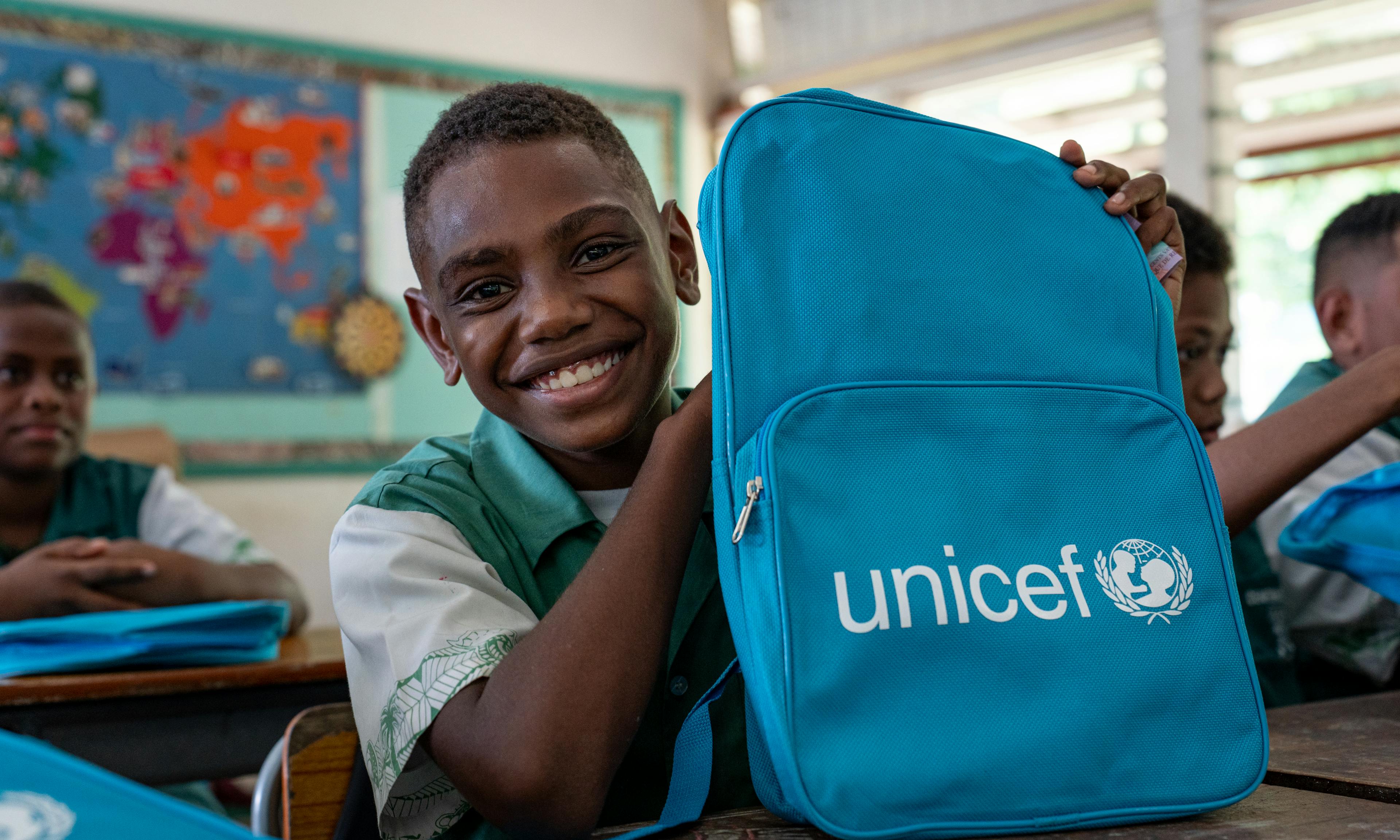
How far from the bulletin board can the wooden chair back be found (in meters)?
2.20

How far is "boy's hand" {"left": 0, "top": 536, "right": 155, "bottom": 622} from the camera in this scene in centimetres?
157

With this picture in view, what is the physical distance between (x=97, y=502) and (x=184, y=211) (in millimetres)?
1437

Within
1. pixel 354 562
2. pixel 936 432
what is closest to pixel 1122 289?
pixel 936 432

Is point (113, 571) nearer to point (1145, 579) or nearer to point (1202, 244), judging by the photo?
point (1145, 579)

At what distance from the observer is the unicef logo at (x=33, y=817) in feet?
1.31

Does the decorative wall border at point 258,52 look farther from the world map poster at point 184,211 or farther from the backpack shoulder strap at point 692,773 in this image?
the backpack shoulder strap at point 692,773

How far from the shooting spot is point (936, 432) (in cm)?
68

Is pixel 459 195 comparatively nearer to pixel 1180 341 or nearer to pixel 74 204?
pixel 1180 341

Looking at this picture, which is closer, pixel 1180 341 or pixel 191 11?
pixel 1180 341

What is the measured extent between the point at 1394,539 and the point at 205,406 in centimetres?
307

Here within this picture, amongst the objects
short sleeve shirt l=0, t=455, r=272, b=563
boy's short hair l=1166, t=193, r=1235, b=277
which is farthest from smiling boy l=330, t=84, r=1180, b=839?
short sleeve shirt l=0, t=455, r=272, b=563

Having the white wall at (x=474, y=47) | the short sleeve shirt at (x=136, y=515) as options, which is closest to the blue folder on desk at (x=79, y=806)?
the short sleeve shirt at (x=136, y=515)

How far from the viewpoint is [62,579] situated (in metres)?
1.59

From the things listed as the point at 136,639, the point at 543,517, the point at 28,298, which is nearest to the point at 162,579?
the point at 136,639
